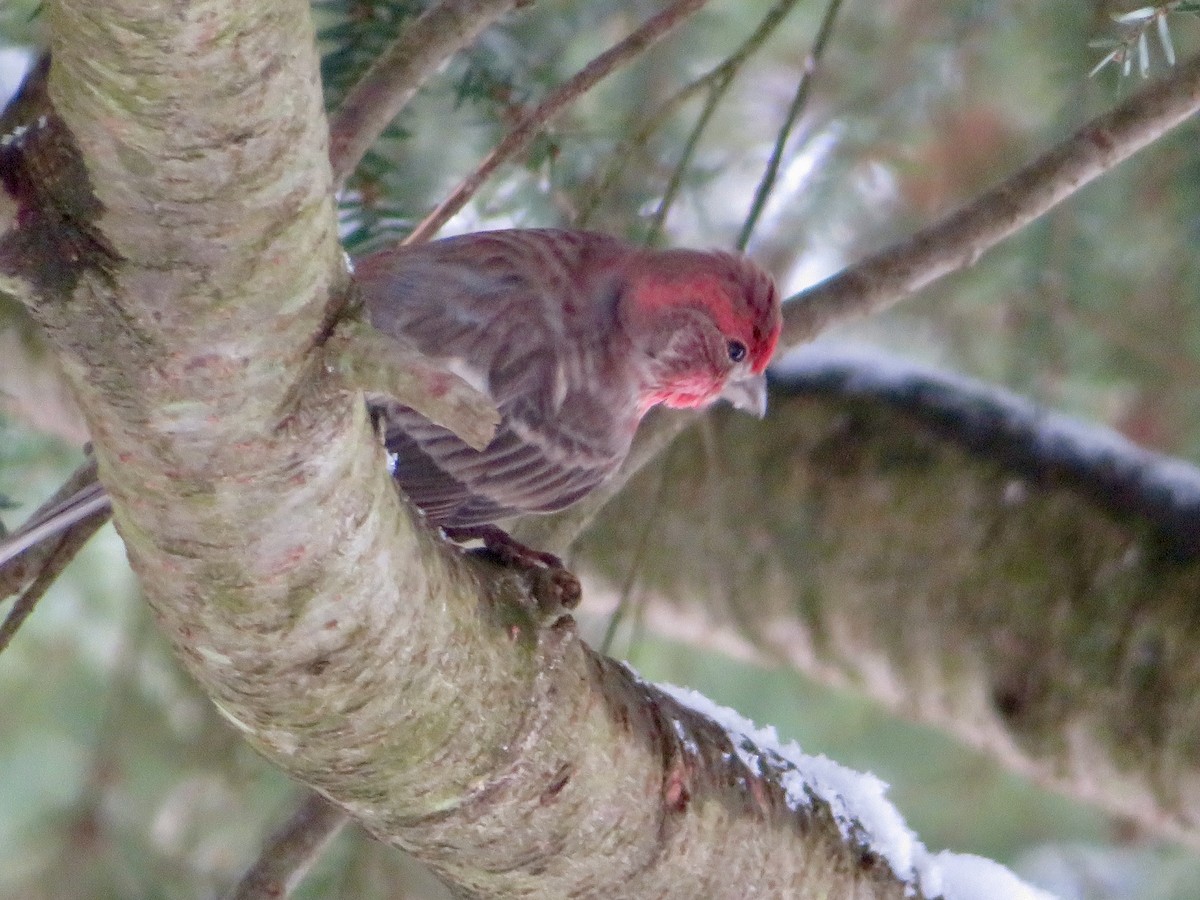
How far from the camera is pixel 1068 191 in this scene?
221 cm

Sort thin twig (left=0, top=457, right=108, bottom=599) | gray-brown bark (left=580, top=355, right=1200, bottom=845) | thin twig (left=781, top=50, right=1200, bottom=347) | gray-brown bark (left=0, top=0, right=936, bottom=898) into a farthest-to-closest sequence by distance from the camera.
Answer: gray-brown bark (left=580, top=355, right=1200, bottom=845) → thin twig (left=781, top=50, right=1200, bottom=347) → thin twig (left=0, top=457, right=108, bottom=599) → gray-brown bark (left=0, top=0, right=936, bottom=898)

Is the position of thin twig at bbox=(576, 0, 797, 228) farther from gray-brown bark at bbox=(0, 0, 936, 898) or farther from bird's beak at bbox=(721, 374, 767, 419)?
gray-brown bark at bbox=(0, 0, 936, 898)

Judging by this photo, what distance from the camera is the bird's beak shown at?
262cm

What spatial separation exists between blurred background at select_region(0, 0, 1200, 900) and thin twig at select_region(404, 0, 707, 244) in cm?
23

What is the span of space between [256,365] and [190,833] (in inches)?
116

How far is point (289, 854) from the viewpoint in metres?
1.98

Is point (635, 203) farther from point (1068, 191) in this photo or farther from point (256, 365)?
point (256, 365)

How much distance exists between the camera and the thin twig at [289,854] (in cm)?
195

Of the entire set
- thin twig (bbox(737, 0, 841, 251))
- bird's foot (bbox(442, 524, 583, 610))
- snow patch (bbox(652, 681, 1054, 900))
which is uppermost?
thin twig (bbox(737, 0, 841, 251))

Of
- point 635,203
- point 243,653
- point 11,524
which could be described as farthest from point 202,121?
point 11,524

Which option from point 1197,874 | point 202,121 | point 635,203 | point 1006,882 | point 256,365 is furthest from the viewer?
point 1197,874

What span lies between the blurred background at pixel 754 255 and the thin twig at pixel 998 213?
0.36m

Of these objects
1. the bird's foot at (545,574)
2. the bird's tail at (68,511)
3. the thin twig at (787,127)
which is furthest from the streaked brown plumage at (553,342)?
the bird's tail at (68,511)

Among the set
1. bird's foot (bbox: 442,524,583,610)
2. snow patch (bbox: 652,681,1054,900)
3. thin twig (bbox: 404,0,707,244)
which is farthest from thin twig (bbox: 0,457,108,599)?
snow patch (bbox: 652,681,1054,900)
